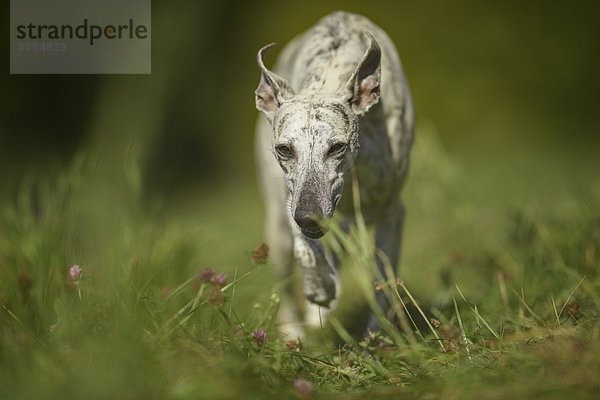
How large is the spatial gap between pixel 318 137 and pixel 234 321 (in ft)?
3.28

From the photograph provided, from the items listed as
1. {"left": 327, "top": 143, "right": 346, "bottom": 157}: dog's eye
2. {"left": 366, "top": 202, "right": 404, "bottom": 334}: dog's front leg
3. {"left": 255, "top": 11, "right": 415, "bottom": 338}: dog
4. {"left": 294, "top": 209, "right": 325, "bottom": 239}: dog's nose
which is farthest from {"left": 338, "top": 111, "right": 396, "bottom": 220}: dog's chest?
{"left": 294, "top": 209, "right": 325, "bottom": 239}: dog's nose

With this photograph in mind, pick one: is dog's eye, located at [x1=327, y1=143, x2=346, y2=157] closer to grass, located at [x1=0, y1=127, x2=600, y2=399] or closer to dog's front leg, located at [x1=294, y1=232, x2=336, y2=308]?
grass, located at [x1=0, y1=127, x2=600, y2=399]

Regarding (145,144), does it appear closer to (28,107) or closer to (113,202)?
(113,202)

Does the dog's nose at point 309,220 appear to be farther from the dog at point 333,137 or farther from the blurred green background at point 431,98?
the blurred green background at point 431,98

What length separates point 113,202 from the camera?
329cm

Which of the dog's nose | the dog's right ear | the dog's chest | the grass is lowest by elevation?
the grass

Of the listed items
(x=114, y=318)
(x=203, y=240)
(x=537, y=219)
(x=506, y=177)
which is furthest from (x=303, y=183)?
(x=506, y=177)

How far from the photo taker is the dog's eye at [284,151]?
3.56 meters

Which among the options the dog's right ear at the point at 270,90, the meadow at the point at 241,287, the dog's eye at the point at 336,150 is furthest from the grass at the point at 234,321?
the dog's right ear at the point at 270,90

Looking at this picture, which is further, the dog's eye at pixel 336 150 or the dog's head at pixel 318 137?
the dog's eye at pixel 336 150

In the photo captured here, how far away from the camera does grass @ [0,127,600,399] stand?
2672 mm

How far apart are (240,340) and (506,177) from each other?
22.3 feet

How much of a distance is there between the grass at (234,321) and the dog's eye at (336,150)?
15.3 inches

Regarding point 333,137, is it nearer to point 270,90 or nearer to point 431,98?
point 270,90
